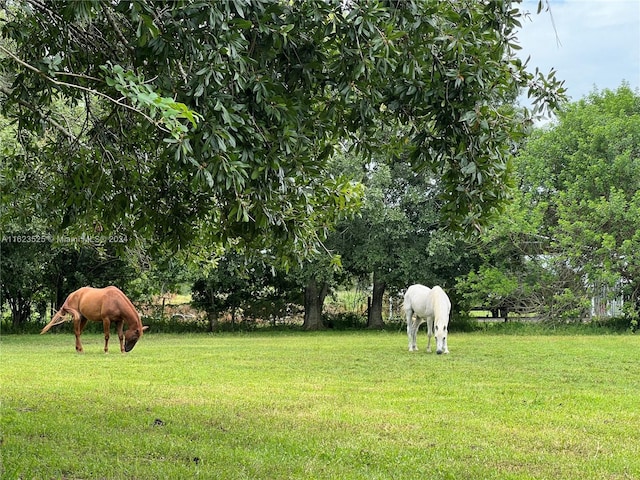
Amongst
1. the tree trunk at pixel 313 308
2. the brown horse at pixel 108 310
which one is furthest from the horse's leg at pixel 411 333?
the tree trunk at pixel 313 308

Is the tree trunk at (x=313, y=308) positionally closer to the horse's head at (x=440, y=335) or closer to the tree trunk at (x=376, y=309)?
the tree trunk at (x=376, y=309)

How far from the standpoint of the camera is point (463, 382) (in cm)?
983

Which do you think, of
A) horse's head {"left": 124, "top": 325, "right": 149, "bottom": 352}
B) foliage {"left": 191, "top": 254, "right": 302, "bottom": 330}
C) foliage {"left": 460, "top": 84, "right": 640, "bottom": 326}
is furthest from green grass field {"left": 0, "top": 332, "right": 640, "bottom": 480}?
foliage {"left": 191, "top": 254, "right": 302, "bottom": 330}

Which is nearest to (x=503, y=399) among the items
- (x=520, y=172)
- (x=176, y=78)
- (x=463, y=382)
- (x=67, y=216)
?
(x=463, y=382)

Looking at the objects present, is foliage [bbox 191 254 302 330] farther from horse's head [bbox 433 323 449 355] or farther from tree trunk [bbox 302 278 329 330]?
horse's head [bbox 433 323 449 355]

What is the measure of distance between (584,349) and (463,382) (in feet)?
23.2

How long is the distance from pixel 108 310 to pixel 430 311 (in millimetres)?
6840

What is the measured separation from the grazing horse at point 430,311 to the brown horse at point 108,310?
19.7ft

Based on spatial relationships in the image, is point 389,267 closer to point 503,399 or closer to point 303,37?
point 503,399

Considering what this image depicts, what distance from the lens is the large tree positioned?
11.4ft

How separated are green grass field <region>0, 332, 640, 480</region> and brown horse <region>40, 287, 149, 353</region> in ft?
4.10

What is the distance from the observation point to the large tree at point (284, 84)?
3488mm

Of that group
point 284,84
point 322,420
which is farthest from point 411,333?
point 284,84

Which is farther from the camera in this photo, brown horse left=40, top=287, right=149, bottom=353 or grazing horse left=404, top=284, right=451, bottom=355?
grazing horse left=404, top=284, right=451, bottom=355
